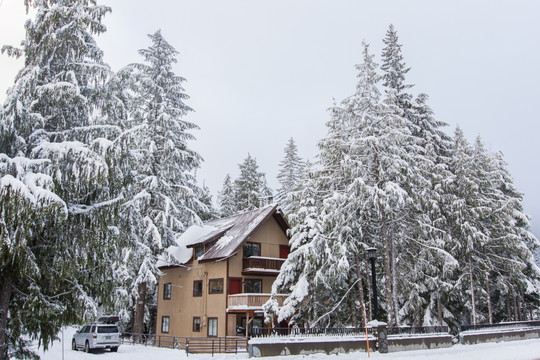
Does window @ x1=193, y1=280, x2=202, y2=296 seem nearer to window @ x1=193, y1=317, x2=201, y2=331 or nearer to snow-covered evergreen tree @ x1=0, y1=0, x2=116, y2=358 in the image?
window @ x1=193, y1=317, x2=201, y2=331

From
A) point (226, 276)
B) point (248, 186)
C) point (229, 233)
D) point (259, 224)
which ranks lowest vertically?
point (226, 276)

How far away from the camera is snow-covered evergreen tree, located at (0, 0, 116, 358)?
32.2 ft

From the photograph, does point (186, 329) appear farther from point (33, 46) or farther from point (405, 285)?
point (33, 46)

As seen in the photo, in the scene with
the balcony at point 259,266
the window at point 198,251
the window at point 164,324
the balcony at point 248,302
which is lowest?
the window at point 164,324

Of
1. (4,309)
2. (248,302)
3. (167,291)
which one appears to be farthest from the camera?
(167,291)

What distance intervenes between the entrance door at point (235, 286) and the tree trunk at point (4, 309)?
18848 millimetres

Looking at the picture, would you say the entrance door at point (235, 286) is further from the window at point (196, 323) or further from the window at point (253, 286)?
the window at point (196, 323)

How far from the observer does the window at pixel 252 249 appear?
31.0 metres

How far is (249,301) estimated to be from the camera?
89.3ft

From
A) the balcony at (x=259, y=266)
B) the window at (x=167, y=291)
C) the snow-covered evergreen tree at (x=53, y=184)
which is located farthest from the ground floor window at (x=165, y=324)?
the snow-covered evergreen tree at (x=53, y=184)

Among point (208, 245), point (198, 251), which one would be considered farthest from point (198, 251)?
point (208, 245)

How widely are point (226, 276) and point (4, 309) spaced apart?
1898 centimetres

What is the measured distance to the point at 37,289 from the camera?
10.8 metres

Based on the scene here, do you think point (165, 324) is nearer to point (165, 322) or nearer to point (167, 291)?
point (165, 322)
